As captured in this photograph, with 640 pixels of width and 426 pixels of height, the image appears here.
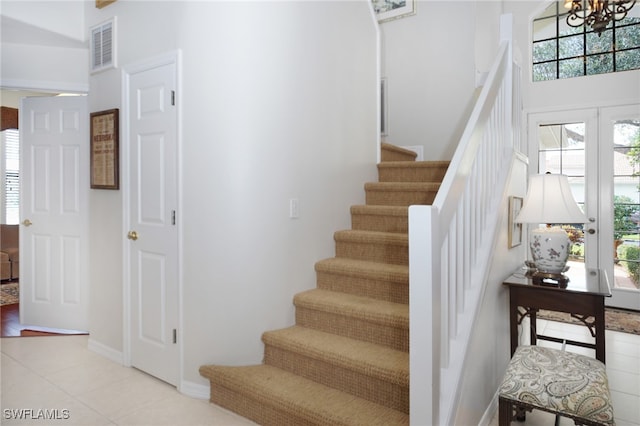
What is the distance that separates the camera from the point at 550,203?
2633mm

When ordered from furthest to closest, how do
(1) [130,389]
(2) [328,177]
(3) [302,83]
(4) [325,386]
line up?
(2) [328,177]
(3) [302,83]
(1) [130,389]
(4) [325,386]

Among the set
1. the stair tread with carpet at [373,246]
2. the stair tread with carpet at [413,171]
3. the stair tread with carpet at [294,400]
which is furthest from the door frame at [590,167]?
the stair tread with carpet at [294,400]

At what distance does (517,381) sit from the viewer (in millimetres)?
1984

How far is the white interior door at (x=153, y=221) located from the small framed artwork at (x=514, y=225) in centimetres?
213

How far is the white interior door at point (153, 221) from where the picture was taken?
279cm

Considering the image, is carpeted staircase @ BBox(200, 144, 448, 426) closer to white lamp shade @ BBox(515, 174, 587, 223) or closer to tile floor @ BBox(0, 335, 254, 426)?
tile floor @ BBox(0, 335, 254, 426)

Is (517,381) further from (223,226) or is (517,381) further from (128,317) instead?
(128,317)

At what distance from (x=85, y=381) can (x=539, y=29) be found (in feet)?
19.3

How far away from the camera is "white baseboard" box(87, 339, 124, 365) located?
324cm

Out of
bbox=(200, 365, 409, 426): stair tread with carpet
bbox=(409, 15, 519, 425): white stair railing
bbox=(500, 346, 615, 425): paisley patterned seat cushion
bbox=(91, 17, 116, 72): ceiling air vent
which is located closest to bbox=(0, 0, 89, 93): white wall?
bbox=(91, 17, 116, 72): ceiling air vent

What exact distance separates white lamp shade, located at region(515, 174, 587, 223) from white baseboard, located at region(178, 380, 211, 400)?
7.25 ft

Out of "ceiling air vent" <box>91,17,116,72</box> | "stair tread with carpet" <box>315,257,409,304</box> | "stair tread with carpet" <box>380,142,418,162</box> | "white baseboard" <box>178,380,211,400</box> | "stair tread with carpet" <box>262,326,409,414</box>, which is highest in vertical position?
"ceiling air vent" <box>91,17,116,72</box>

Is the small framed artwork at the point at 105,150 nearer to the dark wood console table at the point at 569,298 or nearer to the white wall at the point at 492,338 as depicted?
the white wall at the point at 492,338

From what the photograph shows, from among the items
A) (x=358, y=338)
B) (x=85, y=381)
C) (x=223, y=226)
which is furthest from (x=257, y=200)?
(x=85, y=381)
